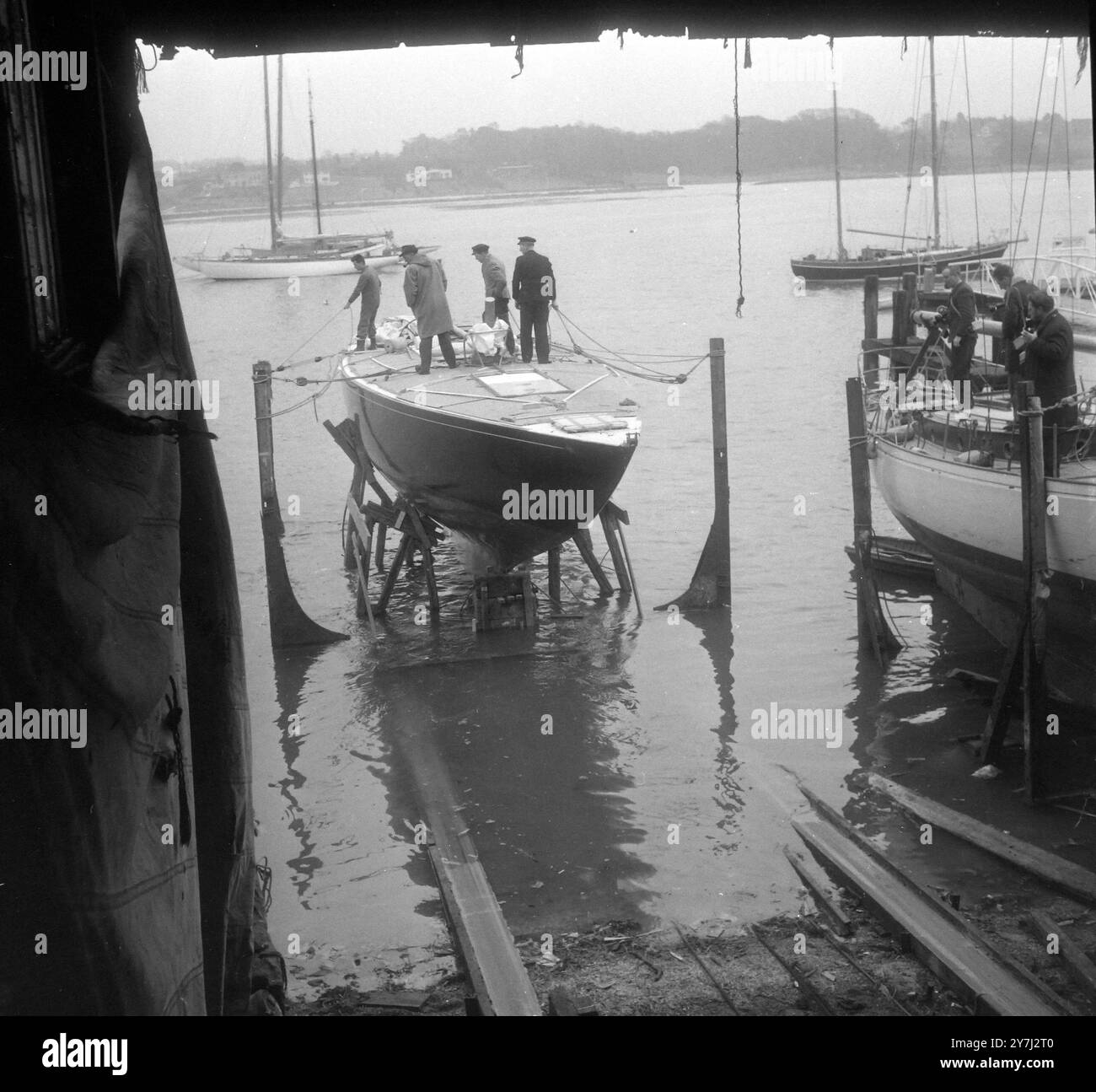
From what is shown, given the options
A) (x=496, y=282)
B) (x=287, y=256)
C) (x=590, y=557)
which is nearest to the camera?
(x=590, y=557)

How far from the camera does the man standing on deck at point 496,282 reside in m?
16.2

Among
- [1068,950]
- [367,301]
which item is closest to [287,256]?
[367,301]

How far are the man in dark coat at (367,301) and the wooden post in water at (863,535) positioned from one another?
28.7 ft

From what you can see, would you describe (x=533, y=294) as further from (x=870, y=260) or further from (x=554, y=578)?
(x=870, y=260)

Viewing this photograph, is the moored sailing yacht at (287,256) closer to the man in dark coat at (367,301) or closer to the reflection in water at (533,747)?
the man in dark coat at (367,301)

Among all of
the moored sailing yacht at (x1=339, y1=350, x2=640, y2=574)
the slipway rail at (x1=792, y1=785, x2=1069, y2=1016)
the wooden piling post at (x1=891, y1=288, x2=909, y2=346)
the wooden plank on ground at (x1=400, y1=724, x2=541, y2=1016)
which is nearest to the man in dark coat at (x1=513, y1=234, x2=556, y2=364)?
the moored sailing yacht at (x1=339, y1=350, x2=640, y2=574)

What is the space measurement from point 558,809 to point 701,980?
9.98 ft

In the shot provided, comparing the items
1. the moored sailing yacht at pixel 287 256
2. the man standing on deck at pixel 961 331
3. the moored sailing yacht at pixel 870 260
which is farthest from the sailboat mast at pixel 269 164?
the man standing on deck at pixel 961 331

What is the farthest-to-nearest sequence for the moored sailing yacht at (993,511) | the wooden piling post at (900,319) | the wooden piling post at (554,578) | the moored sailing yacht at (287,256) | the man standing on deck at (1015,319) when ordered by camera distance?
the moored sailing yacht at (287,256), the wooden piling post at (900,319), the wooden piling post at (554,578), the man standing on deck at (1015,319), the moored sailing yacht at (993,511)

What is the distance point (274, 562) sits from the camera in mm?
13844

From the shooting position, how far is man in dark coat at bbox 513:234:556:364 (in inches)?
598

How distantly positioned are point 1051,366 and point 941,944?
20.1 ft

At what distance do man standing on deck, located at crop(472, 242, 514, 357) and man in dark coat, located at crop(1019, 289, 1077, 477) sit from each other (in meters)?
7.02

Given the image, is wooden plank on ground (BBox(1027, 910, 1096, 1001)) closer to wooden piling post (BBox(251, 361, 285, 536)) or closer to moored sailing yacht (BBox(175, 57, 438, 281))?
wooden piling post (BBox(251, 361, 285, 536))
